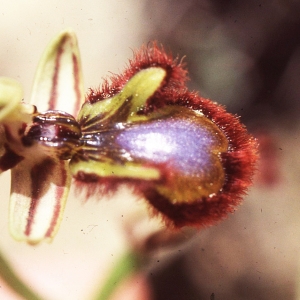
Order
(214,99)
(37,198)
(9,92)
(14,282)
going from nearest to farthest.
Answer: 1. (9,92)
2. (37,198)
3. (14,282)
4. (214,99)

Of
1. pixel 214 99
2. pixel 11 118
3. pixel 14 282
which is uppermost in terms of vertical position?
pixel 214 99

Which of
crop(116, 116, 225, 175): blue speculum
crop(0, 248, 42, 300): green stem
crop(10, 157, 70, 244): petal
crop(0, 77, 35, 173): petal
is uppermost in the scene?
crop(116, 116, 225, 175): blue speculum

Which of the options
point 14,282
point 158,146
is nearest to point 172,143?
point 158,146

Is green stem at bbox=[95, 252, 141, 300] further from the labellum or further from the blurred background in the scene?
the labellum

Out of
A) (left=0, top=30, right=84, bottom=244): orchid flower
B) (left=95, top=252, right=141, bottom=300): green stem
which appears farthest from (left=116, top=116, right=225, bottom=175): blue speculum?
(left=95, top=252, right=141, bottom=300): green stem

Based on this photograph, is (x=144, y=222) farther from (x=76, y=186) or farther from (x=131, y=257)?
(x=76, y=186)

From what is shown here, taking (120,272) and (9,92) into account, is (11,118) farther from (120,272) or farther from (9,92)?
(120,272)

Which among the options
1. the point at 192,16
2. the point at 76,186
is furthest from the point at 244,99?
the point at 76,186

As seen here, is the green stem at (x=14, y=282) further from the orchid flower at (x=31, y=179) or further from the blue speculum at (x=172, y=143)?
the blue speculum at (x=172, y=143)

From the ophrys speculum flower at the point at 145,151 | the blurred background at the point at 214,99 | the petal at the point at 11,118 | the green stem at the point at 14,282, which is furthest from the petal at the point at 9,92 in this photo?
the green stem at the point at 14,282
